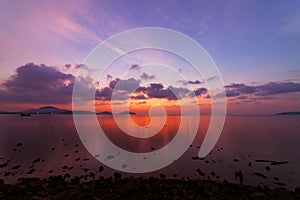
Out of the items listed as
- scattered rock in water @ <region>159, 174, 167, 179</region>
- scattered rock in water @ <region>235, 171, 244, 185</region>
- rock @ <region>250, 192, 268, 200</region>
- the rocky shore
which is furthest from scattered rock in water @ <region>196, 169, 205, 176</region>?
rock @ <region>250, 192, 268, 200</region>

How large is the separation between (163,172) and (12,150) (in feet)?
50.5

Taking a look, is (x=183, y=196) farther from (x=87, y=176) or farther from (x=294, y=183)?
(x=294, y=183)

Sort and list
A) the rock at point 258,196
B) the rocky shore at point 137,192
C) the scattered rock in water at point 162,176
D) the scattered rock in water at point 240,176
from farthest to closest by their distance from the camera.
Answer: the scattered rock in water at point 162,176
the scattered rock in water at point 240,176
the rocky shore at point 137,192
the rock at point 258,196

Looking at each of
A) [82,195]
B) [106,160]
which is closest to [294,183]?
[82,195]

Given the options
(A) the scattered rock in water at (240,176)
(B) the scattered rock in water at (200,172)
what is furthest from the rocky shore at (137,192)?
(B) the scattered rock in water at (200,172)

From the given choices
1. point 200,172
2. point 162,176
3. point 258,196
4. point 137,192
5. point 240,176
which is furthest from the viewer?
point 200,172

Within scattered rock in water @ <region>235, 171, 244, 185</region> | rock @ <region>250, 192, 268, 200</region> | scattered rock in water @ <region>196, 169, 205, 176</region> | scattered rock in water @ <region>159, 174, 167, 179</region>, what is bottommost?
scattered rock in water @ <region>235, 171, 244, 185</region>

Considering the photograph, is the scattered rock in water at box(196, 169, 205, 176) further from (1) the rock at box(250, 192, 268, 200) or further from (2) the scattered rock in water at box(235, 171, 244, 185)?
(1) the rock at box(250, 192, 268, 200)

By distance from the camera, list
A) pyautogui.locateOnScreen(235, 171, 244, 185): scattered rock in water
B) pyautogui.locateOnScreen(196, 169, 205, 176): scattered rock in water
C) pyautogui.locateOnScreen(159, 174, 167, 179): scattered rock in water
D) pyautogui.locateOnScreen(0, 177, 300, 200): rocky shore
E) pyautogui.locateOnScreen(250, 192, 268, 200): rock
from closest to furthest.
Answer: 1. pyautogui.locateOnScreen(250, 192, 268, 200): rock
2. pyautogui.locateOnScreen(0, 177, 300, 200): rocky shore
3. pyautogui.locateOnScreen(235, 171, 244, 185): scattered rock in water
4. pyautogui.locateOnScreen(159, 174, 167, 179): scattered rock in water
5. pyautogui.locateOnScreen(196, 169, 205, 176): scattered rock in water

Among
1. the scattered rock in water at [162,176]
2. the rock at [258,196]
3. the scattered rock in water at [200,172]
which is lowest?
the scattered rock in water at [200,172]

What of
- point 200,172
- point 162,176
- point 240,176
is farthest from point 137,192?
point 240,176

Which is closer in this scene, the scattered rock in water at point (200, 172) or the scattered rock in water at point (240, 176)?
the scattered rock in water at point (240, 176)

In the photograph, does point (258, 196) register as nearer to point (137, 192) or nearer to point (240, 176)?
point (240, 176)

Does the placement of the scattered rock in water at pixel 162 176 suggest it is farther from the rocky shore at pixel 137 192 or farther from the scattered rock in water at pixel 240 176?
the scattered rock in water at pixel 240 176
